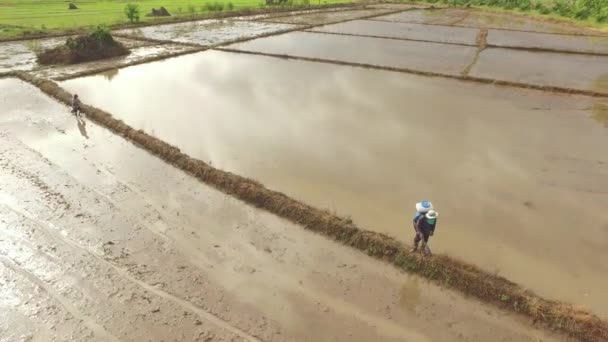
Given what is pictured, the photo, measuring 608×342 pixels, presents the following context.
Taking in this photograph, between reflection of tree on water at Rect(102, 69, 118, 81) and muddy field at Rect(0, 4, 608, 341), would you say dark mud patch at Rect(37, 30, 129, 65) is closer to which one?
muddy field at Rect(0, 4, 608, 341)

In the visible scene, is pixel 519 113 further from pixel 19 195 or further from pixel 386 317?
pixel 19 195

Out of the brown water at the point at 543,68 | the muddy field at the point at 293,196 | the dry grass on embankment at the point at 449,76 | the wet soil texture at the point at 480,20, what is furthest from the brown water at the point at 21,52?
the wet soil texture at the point at 480,20

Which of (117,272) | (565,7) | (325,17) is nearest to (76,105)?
(117,272)

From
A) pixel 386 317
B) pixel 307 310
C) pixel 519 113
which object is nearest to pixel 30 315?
pixel 307 310

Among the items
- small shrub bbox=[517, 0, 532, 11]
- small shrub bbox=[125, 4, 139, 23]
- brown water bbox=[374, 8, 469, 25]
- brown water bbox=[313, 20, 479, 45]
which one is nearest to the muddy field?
brown water bbox=[313, 20, 479, 45]

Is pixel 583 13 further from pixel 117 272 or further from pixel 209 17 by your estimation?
pixel 117 272

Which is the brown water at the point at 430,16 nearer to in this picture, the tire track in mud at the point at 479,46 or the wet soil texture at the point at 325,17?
the wet soil texture at the point at 325,17
